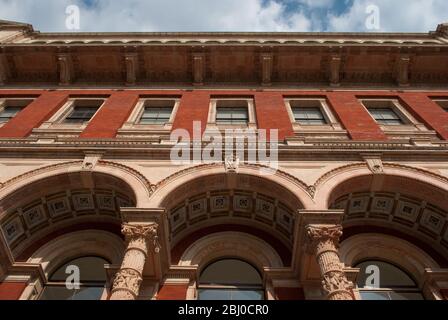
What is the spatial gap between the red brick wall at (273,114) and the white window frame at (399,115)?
3.13 meters

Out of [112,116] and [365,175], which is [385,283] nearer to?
[365,175]

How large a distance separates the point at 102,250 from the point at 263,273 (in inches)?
166

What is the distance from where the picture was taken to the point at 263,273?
31.4ft

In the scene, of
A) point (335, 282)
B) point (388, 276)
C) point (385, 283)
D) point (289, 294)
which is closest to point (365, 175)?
point (388, 276)

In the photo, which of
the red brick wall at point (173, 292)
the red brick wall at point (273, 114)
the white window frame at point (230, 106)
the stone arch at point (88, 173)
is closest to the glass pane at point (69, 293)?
the red brick wall at point (173, 292)

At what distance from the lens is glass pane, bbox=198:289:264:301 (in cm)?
933

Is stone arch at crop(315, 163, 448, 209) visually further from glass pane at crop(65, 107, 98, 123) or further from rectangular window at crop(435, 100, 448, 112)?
glass pane at crop(65, 107, 98, 123)

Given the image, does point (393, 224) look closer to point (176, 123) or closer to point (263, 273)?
point (263, 273)

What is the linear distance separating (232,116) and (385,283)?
7.75m

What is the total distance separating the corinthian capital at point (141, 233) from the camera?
827 centimetres

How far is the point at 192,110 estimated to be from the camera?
14.2 metres

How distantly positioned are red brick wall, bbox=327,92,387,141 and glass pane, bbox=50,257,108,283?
8.20 m
